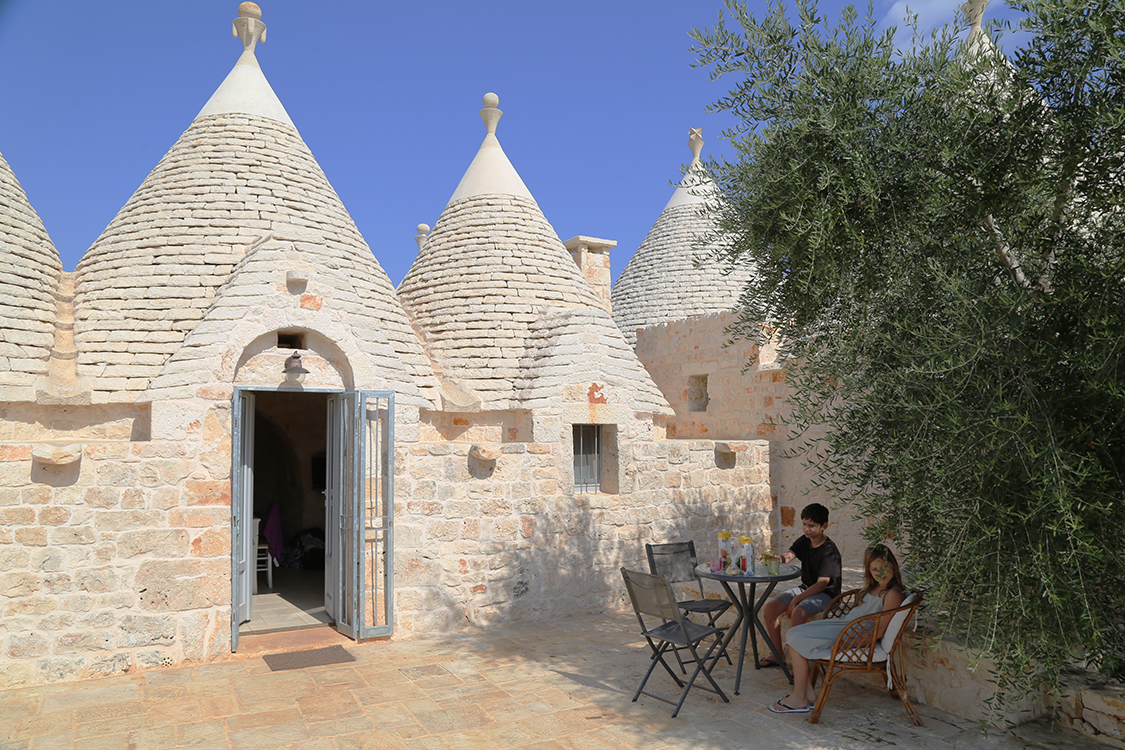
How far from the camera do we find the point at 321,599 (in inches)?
362

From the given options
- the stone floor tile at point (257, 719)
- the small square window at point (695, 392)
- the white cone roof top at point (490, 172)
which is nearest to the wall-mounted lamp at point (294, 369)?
the stone floor tile at point (257, 719)

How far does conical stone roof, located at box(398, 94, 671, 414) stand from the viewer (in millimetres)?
9539

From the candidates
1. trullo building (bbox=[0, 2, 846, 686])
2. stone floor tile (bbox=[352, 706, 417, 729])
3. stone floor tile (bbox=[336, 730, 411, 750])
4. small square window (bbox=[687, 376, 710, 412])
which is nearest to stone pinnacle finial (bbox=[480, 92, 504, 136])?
trullo building (bbox=[0, 2, 846, 686])

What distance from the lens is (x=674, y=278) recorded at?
1706cm

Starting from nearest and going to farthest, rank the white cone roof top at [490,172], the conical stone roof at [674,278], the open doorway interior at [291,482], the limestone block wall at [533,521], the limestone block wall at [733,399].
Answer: the limestone block wall at [533,521] → the limestone block wall at [733,399] → the open doorway interior at [291,482] → the white cone roof top at [490,172] → the conical stone roof at [674,278]

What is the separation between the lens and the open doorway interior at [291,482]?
1109 cm

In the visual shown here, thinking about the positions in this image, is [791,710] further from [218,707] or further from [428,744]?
[218,707]

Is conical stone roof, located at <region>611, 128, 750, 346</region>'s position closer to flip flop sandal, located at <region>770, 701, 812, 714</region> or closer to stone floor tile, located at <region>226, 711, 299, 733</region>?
flip flop sandal, located at <region>770, 701, 812, 714</region>

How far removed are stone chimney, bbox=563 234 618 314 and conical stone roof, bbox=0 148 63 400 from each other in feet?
25.2

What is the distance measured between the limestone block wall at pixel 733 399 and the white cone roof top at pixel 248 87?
6.93 m

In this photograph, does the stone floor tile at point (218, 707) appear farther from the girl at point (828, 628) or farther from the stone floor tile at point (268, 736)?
the girl at point (828, 628)

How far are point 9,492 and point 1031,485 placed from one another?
7.19 meters

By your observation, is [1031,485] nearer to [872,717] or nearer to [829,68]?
[872,717]

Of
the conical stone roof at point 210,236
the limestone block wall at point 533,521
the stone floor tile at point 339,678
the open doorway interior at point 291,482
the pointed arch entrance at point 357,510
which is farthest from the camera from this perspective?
the open doorway interior at point 291,482
